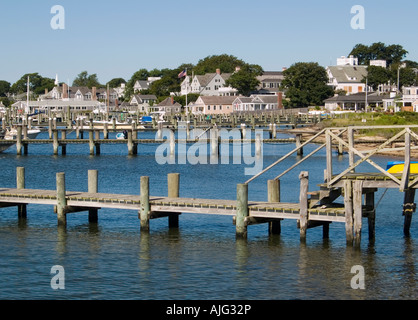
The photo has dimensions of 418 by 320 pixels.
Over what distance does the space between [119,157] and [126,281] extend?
47.8m

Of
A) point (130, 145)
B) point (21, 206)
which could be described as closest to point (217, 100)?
point (130, 145)

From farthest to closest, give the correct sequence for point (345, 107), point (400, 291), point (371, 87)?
point (371, 87) → point (345, 107) → point (400, 291)

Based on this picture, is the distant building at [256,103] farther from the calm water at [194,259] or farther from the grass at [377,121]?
the calm water at [194,259]

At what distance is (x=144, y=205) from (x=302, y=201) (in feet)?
21.2

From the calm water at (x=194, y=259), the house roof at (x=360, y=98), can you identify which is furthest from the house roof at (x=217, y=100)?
the calm water at (x=194, y=259)

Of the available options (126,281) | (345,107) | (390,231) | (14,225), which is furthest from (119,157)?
(345,107)

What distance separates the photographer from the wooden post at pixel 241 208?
2889cm

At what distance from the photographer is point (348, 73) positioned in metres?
182

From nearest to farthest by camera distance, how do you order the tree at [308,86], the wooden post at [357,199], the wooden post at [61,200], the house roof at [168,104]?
1. the wooden post at [357,199]
2. the wooden post at [61,200]
3. the tree at [308,86]
4. the house roof at [168,104]

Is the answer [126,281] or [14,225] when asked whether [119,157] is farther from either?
[126,281]

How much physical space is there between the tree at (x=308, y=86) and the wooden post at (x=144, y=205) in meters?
127

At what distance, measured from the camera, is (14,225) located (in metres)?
34.6

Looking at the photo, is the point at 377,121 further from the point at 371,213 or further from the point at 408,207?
the point at 371,213
